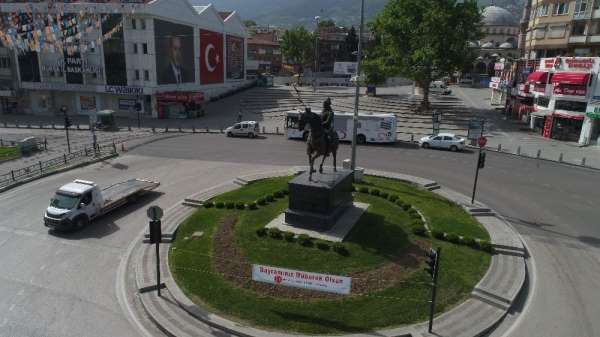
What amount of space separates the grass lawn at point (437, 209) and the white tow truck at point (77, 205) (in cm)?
1443

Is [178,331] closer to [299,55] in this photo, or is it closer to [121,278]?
[121,278]

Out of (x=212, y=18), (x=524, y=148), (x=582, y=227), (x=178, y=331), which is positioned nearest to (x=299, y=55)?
(x=212, y=18)

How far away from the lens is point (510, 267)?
15.1m

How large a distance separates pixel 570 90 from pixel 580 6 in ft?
38.2

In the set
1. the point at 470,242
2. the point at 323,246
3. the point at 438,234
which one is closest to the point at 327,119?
the point at 323,246

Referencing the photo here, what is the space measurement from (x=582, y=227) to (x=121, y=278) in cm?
2051

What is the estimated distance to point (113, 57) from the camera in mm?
53531

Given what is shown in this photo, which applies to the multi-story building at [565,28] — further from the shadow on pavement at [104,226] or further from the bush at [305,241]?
the shadow on pavement at [104,226]

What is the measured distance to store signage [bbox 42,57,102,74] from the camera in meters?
54.4

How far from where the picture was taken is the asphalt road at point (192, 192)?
12250mm

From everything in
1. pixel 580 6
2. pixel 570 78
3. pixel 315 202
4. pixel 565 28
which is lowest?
pixel 315 202

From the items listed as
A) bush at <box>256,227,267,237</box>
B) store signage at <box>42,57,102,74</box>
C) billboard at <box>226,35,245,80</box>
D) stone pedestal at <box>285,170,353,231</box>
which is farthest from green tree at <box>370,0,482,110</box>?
bush at <box>256,227,267,237</box>

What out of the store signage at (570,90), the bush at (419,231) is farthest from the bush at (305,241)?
the store signage at (570,90)

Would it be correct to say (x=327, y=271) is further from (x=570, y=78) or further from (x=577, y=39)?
(x=577, y=39)
